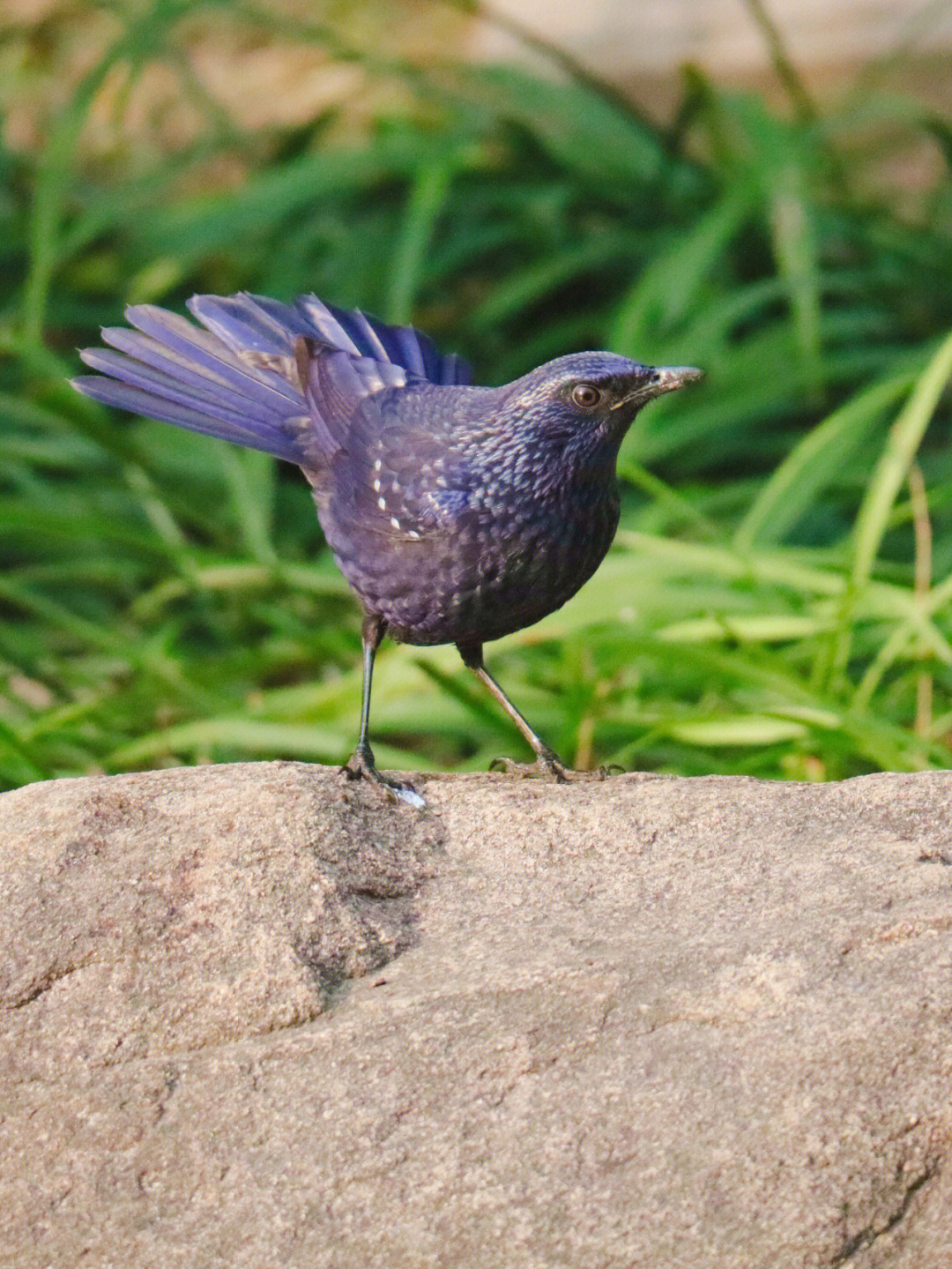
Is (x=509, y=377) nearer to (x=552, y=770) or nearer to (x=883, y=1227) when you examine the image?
(x=552, y=770)

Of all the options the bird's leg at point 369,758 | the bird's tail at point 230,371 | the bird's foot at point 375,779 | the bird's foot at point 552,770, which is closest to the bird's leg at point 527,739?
the bird's foot at point 552,770

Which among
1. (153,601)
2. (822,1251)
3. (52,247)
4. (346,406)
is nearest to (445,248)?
(52,247)

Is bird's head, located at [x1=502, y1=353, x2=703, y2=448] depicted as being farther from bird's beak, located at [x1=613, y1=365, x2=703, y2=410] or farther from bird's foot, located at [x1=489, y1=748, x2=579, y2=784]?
bird's foot, located at [x1=489, y1=748, x2=579, y2=784]

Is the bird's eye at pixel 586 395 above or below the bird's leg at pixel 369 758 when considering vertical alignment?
above

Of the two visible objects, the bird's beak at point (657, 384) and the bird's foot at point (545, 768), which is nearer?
the bird's beak at point (657, 384)

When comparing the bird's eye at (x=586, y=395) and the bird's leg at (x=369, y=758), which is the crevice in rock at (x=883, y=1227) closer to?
the bird's leg at (x=369, y=758)

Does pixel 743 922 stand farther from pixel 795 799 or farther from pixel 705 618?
pixel 705 618
